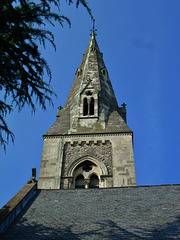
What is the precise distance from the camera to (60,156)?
17.0 m

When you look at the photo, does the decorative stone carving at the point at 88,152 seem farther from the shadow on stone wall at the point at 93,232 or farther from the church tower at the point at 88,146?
the shadow on stone wall at the point at 93,232

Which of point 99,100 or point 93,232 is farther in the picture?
point 99,100

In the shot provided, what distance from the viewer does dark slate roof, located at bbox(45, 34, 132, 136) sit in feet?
61.6

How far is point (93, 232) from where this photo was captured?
7.29 metres

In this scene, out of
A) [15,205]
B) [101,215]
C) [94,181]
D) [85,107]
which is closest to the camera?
[101,215]

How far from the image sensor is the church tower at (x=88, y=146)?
52.1 feet

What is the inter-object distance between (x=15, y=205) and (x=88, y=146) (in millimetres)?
8735

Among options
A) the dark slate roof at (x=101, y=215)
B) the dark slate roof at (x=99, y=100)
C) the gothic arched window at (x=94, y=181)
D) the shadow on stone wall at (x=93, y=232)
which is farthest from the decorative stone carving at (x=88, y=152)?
the shadow on stone wall at (x=93, y=232)

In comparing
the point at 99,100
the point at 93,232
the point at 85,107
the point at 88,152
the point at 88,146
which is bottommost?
the point at 93,232

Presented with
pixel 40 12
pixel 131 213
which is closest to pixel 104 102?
pixel 131 213

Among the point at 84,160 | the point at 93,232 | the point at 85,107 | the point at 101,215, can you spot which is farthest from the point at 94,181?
the point at 93,232

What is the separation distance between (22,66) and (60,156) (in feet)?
36.2

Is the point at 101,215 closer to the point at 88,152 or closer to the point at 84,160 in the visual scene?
the point at 84,160

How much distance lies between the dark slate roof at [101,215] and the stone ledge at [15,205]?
16cm
